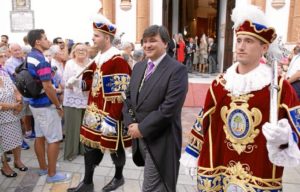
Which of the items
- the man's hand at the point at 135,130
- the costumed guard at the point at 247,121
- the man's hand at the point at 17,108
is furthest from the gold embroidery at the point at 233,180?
the man's hand at the point at 17,108

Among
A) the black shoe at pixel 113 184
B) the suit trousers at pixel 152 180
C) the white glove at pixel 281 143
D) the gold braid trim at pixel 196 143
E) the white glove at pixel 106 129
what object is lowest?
the black shoe at pixel 113 184

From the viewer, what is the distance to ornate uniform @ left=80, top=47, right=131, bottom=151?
3219 mm

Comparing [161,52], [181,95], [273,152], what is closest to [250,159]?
[273,152]

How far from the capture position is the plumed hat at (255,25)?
1.87 metres

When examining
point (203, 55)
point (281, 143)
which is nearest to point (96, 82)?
point (281, 143)

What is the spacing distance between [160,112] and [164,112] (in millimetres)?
32

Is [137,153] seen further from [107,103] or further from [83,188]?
[83,188]

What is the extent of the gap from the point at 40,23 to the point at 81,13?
154 centimetres

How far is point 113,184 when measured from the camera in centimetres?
365

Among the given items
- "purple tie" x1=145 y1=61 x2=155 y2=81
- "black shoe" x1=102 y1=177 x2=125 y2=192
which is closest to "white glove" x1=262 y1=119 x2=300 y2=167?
"purple tie" x1=145 y1=61 x2=155 y2=81

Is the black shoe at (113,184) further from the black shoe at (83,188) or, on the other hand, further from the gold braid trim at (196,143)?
the gold braid trim at (196,143)

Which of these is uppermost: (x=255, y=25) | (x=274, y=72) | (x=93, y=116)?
(x=255, y=25)

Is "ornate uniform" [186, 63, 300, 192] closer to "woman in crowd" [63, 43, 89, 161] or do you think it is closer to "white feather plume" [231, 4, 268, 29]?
"white feather plume" [231, 4, 268, 29]

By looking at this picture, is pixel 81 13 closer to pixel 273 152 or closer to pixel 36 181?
pixel 36 181
